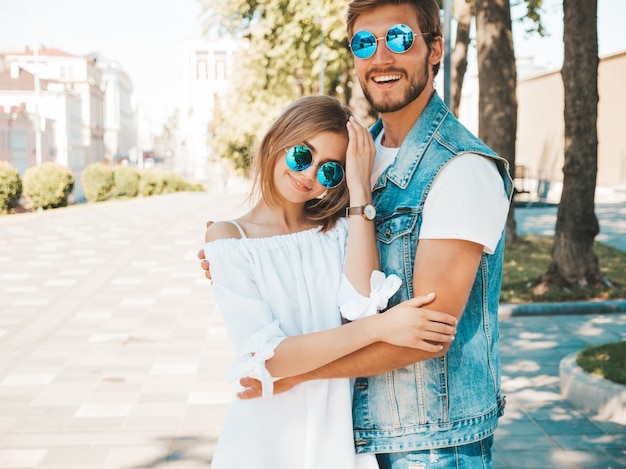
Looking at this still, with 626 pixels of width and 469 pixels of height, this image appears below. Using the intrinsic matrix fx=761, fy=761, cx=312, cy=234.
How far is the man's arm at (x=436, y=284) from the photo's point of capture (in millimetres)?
1824

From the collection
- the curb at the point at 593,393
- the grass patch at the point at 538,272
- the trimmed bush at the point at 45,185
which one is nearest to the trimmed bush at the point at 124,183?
the trimmed bush at the point at 45,185

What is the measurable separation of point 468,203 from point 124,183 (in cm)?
3927

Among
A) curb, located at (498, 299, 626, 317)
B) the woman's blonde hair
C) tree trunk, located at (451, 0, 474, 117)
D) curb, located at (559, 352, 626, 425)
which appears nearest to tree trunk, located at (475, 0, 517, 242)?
tree trunk, located at (451, 0, 474, 117)

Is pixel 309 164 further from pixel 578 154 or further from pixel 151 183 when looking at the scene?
pixel 151 183

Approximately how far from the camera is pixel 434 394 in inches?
78.5

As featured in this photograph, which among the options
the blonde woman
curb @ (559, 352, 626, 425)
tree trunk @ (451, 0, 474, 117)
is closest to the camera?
the blonde woman

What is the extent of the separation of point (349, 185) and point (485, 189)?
0.40 metres

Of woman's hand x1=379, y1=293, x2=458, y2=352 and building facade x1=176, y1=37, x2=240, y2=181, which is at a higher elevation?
building facade x1=176, y1=37, x2=240, y2=181

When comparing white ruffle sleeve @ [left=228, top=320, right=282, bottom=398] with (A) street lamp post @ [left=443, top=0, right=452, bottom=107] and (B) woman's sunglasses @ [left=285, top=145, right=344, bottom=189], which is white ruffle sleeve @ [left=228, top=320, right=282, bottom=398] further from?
(A) street lamp post @ [left=443, top=0, right=452, bottom=107]

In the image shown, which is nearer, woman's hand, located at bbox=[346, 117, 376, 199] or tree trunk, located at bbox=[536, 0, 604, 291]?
woman's hand, located at bbox=[346, 117, 376, 199]

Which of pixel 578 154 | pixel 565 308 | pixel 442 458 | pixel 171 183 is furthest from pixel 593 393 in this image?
pixel 171 183

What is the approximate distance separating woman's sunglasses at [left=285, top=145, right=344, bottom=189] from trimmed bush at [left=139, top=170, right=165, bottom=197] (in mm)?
40507

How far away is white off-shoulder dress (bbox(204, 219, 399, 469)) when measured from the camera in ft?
6.65

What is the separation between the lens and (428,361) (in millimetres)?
1995
